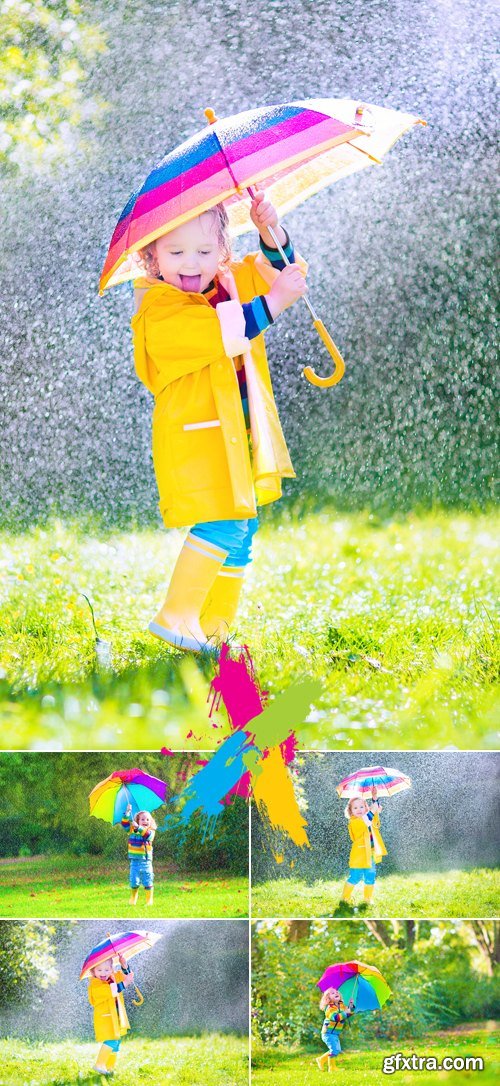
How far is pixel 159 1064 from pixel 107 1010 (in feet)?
0.58

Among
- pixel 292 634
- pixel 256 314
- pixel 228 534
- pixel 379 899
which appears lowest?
pixel 379 899

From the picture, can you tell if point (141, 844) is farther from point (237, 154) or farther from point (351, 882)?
point (237, 154)

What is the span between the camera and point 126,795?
3562 mm

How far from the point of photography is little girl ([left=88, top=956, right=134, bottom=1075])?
11.3 ft

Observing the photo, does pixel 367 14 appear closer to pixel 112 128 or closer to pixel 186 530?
pixel 112 128

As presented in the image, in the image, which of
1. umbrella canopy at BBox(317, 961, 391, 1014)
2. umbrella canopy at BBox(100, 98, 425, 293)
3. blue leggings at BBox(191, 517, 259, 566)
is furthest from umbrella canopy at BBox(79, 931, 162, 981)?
umbrella canopy at BBox(100, 98, 425, 293)

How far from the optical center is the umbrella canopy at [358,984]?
3457 millimetres

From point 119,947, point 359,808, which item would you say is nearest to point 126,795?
point 119,947

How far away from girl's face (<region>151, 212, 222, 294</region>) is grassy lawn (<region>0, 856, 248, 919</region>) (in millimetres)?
1446

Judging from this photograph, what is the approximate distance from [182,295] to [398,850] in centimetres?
146

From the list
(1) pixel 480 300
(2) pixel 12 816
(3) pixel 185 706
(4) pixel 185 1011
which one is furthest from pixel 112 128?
(4) pixel 185 1011

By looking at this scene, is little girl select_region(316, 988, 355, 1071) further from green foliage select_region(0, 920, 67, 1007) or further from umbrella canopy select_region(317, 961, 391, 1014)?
green foliage select_region(0, 920, 67, 1007)

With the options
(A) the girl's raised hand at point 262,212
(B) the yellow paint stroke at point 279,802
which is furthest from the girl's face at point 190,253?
(B) the yellow paint stroke at point 279,802

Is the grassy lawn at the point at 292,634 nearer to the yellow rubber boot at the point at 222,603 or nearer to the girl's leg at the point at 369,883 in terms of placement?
the yellow rubber boot at the point at 222,603
